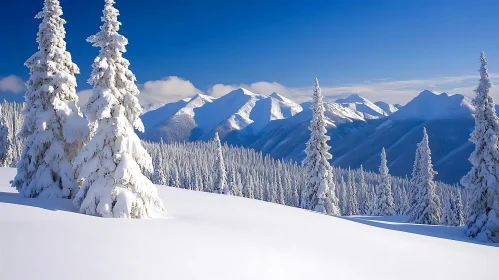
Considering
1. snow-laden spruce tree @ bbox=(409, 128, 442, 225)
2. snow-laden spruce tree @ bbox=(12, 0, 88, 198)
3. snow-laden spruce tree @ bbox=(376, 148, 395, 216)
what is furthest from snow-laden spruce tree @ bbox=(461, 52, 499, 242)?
snow-laden spruce tree @ bbox=(376, 148, 395, 216)

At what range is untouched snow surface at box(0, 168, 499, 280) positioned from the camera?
7.19 m

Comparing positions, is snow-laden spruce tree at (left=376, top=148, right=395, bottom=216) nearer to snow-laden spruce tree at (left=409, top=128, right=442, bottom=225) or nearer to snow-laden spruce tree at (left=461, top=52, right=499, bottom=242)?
snow-laden spruce tree at (left=409, top=128, right=442, bottom=225)

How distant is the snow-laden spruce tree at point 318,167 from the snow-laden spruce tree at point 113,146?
23131 mm

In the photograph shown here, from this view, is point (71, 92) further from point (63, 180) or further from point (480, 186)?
point (480, 186)

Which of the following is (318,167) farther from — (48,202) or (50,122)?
(48,202)

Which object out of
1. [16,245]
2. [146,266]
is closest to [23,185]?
[16,245]

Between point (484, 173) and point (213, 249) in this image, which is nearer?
point (213, 249)

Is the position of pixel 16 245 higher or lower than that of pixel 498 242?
higher

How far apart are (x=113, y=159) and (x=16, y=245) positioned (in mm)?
6183

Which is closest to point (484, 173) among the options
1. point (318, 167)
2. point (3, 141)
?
point (318, 167)

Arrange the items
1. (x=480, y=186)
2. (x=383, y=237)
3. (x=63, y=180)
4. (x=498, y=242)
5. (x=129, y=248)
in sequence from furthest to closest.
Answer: (x=480, y=186)
(x=498, y=242)
(x=383, y=237)
(x=63, y=180)
(x=129, y=248)

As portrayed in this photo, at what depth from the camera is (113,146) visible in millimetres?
13570

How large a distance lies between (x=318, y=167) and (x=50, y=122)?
2551cm

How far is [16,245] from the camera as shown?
7.36 meters
